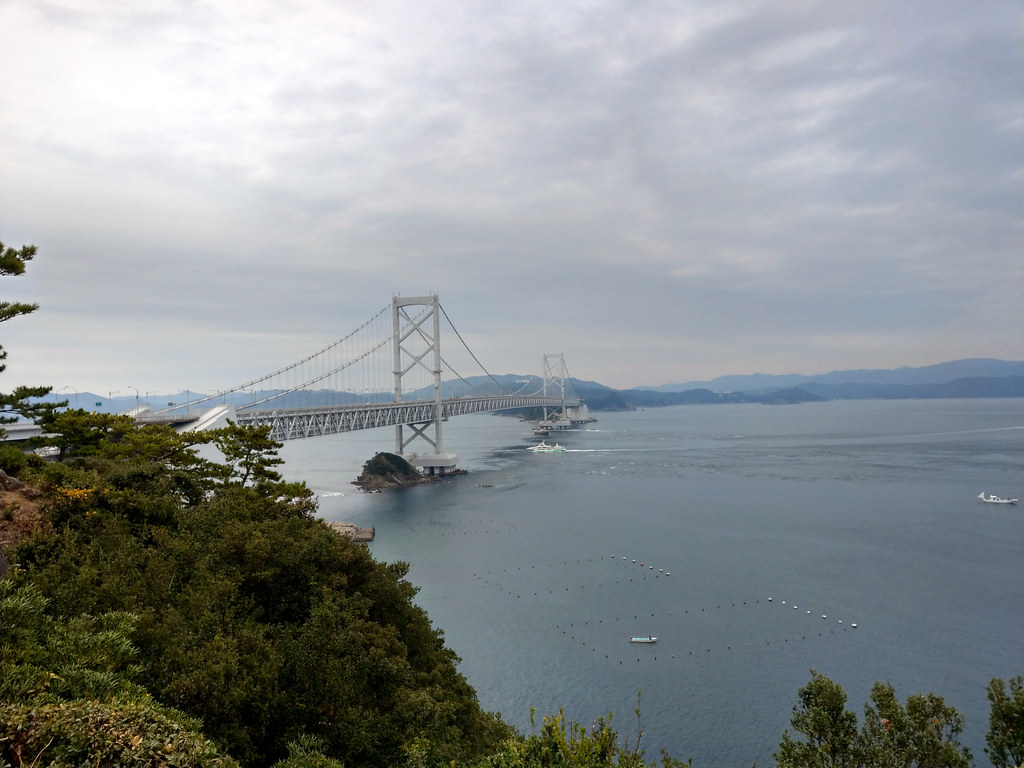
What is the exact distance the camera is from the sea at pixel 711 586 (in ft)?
50.3

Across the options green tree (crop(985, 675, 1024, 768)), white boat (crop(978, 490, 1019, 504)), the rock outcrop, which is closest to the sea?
white boat (crop(978, 490, 1019, 504))

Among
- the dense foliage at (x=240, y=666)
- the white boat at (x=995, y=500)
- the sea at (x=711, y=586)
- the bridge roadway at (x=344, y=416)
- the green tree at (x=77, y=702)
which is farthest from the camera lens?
the white boat at (x=995, y=500)

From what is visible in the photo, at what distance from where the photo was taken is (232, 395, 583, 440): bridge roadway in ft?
112

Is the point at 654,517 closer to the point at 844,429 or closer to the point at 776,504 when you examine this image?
the point at 776,504

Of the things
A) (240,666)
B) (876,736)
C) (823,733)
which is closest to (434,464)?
(823,733)

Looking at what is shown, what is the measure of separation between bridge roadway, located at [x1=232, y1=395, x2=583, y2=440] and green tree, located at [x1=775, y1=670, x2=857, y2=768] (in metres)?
17.6

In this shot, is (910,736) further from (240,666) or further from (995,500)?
(995,500)

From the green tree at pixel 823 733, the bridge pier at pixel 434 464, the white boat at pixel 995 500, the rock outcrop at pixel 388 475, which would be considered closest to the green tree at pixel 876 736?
the green tree at pixel 823 733

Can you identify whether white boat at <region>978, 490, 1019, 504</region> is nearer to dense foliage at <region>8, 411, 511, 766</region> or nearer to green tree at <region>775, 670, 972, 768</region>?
green tree at <region>775, 670, 972, 768</region>

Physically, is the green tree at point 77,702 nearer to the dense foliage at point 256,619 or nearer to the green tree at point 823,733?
the dense foliage at point 256,619

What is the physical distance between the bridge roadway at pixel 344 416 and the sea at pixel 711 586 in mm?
5130

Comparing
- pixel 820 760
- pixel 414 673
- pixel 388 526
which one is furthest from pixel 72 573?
pixel 388 526

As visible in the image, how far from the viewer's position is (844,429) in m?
93.2

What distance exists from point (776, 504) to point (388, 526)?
22.9m
